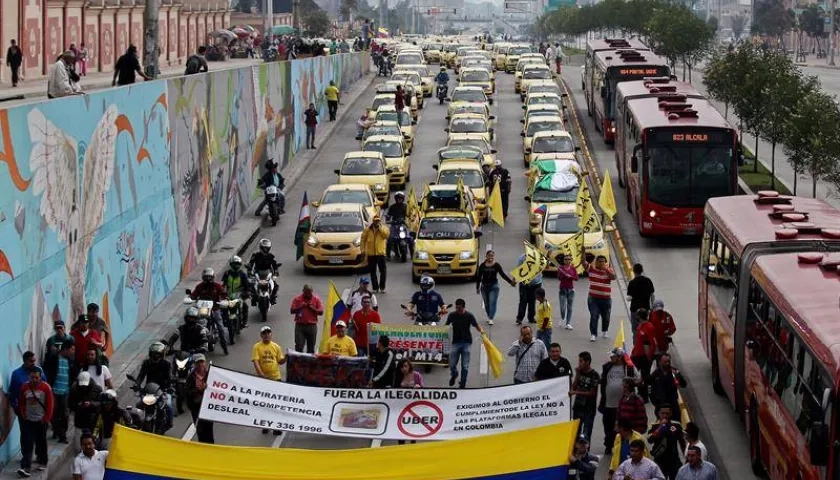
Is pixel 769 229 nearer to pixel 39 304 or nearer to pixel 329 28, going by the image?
pixel 39 304

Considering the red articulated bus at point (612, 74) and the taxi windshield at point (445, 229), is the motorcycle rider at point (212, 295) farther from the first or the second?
the red articulated bus at point (612, 74)

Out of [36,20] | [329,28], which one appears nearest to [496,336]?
[36,20]

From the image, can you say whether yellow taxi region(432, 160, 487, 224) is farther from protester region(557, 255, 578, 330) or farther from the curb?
protester region(557, 255, 578, 330)

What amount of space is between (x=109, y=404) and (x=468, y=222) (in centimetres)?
1690

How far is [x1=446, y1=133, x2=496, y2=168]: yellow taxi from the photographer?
5081 centimetres

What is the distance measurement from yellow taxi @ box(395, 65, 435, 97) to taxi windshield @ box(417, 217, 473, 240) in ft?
130

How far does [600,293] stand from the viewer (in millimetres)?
27969

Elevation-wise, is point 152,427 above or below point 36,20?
below

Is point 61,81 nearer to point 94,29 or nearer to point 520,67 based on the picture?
point 94,29

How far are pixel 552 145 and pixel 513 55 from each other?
45878mm

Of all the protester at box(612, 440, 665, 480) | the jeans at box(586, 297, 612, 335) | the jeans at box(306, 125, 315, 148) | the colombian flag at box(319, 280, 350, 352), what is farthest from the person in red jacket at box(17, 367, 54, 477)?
the jeans at box(306, 125, 315, 148)

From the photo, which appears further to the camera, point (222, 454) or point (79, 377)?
point (79, 377)

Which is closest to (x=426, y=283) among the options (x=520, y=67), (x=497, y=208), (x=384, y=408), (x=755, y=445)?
(x=755, y=445)

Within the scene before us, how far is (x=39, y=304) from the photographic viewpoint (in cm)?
2345
